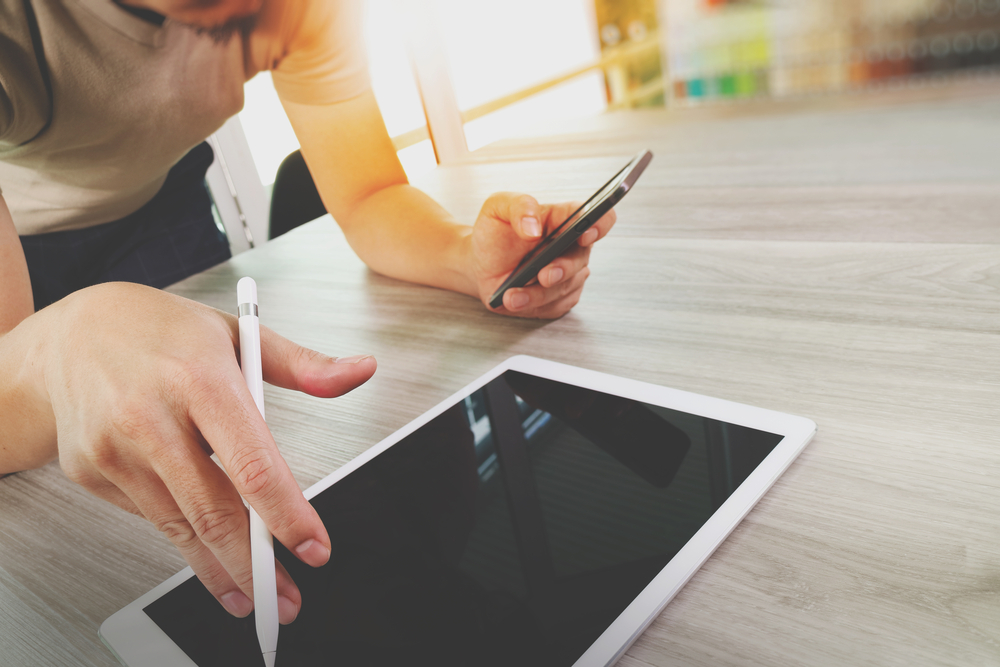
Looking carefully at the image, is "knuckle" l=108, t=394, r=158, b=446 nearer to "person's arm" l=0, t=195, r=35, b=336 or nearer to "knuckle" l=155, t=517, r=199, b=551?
"knuckle" l=155, t=517, r=199, b=551

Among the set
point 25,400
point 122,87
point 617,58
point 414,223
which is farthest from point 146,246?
point 617,58

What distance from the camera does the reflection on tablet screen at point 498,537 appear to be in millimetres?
316

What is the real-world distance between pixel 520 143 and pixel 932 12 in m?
1.11

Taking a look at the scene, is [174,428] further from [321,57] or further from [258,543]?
[321,57]

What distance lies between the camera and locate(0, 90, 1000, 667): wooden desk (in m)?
0.30

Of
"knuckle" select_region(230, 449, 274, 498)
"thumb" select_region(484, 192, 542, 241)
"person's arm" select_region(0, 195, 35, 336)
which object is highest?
"person's arm" select_region(0, 195, 35, 336)

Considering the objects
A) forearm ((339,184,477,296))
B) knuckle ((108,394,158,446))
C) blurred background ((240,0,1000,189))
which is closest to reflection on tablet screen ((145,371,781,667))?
knuckle ((108,394,158,446))

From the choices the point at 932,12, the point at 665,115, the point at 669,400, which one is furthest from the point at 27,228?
the point at 932,12

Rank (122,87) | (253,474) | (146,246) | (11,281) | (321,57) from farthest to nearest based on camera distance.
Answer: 1. (146,246)
2. (321,57)
3. (122,87)
4. (11,281)
5. (253,474)

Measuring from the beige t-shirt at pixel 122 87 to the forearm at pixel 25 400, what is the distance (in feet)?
1.24

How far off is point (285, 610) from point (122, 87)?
0.72m

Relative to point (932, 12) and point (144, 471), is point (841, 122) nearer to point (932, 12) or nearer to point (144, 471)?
point (932, 12)

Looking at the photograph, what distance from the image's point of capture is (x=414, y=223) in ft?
2.72

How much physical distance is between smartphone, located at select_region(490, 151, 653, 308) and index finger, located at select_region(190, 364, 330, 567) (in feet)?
1.04
